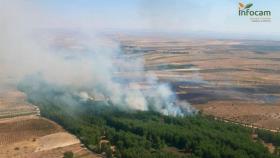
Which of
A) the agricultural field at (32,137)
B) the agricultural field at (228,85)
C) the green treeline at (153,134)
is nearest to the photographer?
the green treeline at (153,134)

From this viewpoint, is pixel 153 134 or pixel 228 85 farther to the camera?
pixel 228 85

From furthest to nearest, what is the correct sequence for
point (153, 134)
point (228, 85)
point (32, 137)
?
point (228, 85), point (32, 137), point (153, 134)

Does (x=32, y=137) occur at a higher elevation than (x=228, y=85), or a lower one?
lower

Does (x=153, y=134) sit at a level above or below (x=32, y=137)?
above

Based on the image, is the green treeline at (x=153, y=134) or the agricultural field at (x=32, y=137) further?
the agricultural field at (x=32, y=137)

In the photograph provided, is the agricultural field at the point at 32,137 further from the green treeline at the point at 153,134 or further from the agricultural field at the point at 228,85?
the agricultural field at the point at 228,85

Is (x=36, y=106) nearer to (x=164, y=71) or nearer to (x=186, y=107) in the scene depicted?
(x=186, y=107)

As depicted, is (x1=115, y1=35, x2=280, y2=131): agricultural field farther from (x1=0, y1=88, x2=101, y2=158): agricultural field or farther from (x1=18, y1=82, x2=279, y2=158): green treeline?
(x1=0, y1=88, x2=101, y2=158): agricultural field

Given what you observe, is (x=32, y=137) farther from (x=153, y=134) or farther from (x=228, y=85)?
(x=228, y=85)

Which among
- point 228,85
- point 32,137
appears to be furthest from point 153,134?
point 228,85

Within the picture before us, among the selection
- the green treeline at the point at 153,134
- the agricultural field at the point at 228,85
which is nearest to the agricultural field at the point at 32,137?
the green treeline at the point at 153,134

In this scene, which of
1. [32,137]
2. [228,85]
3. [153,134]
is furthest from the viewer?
[228,85]
